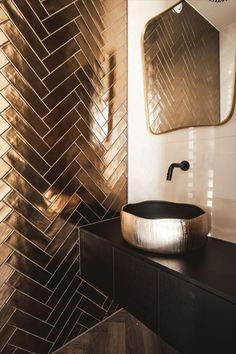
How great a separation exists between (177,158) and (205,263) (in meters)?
0.72

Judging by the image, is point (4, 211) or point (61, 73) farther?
point (61, 73)

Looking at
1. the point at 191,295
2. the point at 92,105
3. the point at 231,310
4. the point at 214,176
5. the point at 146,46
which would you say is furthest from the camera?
the point at 146,46

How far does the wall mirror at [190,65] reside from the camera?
48.8 inches

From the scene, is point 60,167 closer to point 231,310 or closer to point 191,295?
point 191,295

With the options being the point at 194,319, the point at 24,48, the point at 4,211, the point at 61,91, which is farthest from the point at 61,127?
the point at 194,319

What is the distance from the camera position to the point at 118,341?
1.53 m

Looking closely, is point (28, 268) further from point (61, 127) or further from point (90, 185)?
point (61, 127)

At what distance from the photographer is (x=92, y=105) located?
151 centimetres

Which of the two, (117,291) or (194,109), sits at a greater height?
(194,109)

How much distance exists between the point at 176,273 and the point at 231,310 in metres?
0.21

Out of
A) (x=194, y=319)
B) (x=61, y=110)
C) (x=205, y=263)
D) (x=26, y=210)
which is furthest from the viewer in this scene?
(x=61, y=110)

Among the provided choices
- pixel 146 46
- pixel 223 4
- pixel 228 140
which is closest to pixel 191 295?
pixel 228 140

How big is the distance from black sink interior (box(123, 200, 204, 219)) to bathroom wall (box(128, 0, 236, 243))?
8 cm

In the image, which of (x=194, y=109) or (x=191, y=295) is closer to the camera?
(x=191, y=295)
